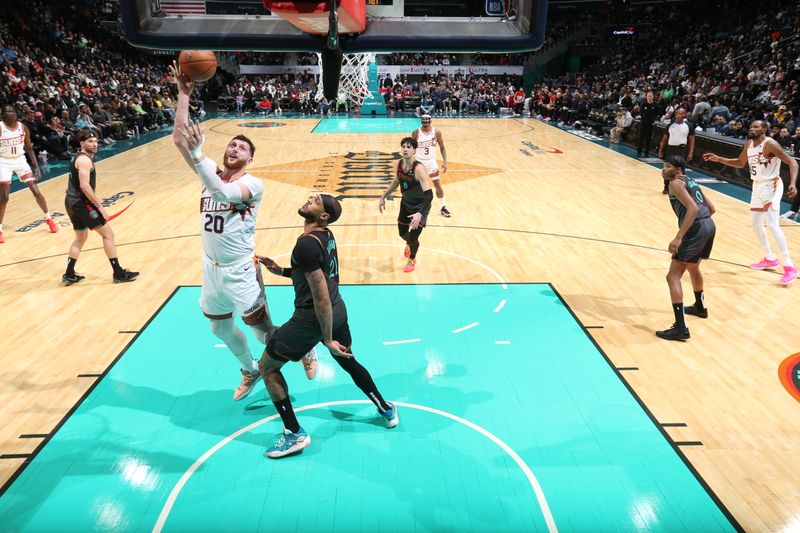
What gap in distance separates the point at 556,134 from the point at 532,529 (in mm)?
18827

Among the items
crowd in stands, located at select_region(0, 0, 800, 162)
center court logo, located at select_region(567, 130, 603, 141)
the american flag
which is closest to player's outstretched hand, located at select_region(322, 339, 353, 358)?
the american flag

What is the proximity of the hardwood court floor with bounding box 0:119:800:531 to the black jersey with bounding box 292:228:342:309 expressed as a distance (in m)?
2.20

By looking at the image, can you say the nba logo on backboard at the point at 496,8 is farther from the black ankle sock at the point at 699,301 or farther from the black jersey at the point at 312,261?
the black ankle sock at the point at 699,301

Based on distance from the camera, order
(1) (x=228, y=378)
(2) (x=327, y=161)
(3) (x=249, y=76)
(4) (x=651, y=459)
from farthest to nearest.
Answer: (3) (x=249, y=76)
(2) (x=327, y=161)
(1) (x=228, y=378)
(4) (x=651, y=459)

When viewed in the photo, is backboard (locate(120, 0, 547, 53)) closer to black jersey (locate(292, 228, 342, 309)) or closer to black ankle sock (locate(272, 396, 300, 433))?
black jersey (locate(292, 228, 342, 309))

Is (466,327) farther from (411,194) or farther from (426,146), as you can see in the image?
(426,146)

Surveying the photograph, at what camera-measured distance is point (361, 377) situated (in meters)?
3.82

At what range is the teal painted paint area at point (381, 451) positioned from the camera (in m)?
3.32

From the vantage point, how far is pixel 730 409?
4.35 meters

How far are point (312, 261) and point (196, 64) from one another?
1.37 meters

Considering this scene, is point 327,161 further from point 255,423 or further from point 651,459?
point 651,459

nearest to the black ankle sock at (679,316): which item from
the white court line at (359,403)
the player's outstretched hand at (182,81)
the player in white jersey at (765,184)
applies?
the player in white jersey at (765,184)

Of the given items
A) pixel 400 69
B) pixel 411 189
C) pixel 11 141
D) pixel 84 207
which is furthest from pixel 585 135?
pixel 84 207

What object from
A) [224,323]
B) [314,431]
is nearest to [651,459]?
[314,431]
